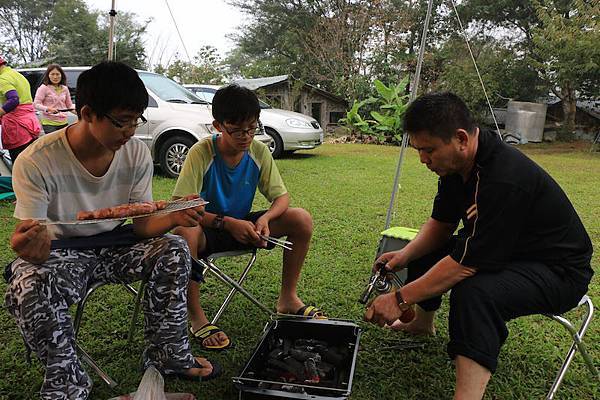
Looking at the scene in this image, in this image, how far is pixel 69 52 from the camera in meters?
21.2

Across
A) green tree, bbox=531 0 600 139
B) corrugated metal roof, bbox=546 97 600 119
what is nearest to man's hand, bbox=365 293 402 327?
green tree, bbox=531 0 600 139

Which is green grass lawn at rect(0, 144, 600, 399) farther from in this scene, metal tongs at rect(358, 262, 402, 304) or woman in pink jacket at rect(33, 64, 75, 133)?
woman in pink jacket at rect(33, 64, 75, 133)

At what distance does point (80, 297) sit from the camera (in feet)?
5.71

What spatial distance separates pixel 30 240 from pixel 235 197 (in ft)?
3.49

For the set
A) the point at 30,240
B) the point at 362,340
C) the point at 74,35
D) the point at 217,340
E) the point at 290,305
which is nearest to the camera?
the point at 30,240

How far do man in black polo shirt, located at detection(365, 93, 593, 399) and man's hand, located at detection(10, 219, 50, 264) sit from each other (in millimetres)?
1152

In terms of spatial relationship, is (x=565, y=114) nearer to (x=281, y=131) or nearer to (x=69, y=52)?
(x=281, y=131)

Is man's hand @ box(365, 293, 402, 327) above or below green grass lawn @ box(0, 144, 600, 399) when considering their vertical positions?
above

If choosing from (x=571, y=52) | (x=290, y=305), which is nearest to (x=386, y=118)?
(x=571, y=52)

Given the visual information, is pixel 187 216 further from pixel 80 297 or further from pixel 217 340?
pixel 217 340

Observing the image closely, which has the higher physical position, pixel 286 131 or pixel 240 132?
pixel 240 132

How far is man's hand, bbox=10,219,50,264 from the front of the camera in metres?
1.54

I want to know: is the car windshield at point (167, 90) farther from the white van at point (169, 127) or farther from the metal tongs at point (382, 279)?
the metal tongs at point (382, 279)

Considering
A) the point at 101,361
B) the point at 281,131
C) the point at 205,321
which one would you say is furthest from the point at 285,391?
the point at 281,131
